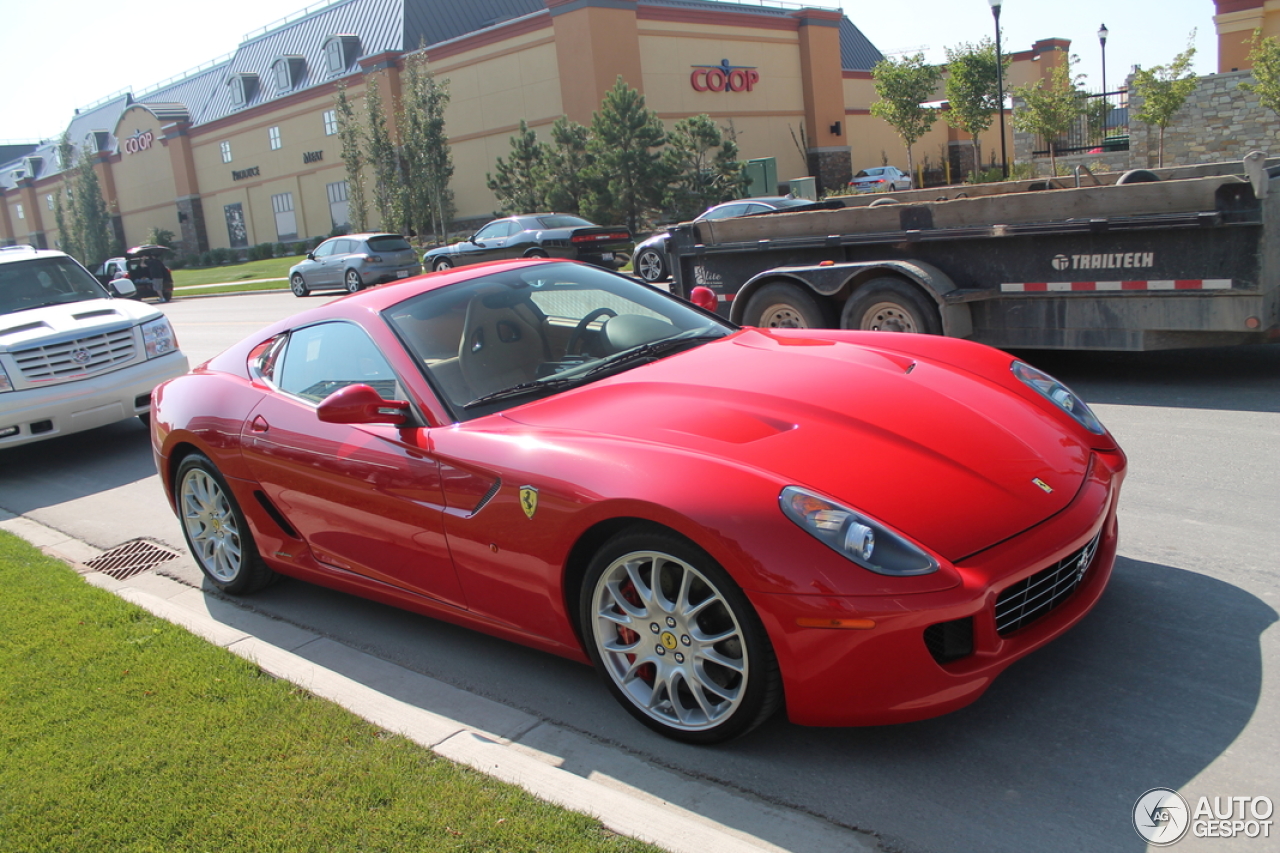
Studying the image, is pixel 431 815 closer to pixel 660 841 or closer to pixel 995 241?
pixel 660 841

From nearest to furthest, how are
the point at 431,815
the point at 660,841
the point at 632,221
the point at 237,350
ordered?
the point at 660,841 → the point at 431,815 → the point at 237,350 → the point at 632,221

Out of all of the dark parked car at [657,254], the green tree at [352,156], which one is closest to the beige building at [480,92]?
the green tree at [352,156]

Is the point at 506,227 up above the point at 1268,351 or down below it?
above

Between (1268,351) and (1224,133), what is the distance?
24.4 meters

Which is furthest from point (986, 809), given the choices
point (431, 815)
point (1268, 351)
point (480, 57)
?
point (480, 57)

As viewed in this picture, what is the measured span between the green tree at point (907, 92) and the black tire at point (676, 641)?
42.7 m

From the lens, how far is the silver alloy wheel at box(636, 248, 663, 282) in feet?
66.7

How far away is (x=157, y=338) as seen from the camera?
952 centimetres

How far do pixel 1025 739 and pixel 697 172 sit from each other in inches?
1236

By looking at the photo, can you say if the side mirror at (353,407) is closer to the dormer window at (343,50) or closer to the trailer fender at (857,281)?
the trailer fender at (857,281)

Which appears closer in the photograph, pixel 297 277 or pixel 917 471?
pixel 917 471

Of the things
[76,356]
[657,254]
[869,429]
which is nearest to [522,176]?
[657,254]

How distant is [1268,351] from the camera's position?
823 centimetres

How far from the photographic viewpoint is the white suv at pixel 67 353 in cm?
854
